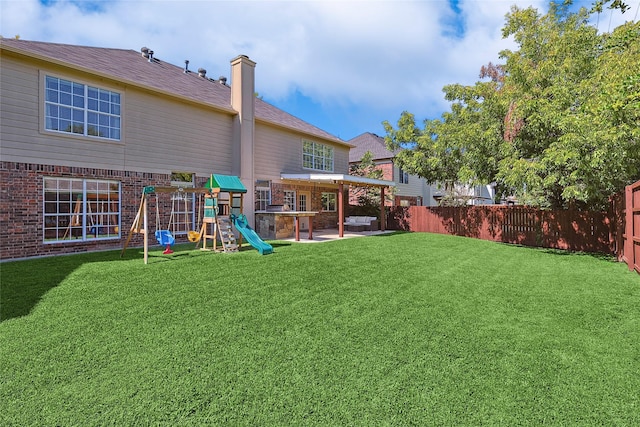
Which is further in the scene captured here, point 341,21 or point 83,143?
point 341,21

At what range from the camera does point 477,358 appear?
10.9ft

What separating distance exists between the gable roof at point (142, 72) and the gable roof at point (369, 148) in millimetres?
10470

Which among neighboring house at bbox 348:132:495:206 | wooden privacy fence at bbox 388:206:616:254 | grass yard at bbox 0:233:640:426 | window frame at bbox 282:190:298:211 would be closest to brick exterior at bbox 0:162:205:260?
grass yard at bbox 0:233:640:426

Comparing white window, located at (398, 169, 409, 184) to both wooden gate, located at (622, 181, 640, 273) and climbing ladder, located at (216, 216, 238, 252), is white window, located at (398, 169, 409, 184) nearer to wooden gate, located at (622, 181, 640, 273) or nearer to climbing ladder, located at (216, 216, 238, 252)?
wooden gate, located at (622, 181, 640, 273)

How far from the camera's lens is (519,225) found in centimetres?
1380

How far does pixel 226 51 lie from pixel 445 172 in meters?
11.7

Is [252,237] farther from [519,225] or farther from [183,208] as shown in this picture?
[519,225]

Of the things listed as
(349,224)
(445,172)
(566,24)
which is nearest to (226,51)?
(349,224)

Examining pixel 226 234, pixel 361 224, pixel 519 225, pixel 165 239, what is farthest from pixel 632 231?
pixel 165 239

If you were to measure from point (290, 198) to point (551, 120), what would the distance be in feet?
38.1

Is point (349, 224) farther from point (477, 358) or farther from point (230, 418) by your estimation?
point (230, 418)

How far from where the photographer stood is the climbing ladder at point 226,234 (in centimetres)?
971

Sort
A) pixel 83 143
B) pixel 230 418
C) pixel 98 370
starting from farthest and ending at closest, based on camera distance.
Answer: pixel 83 143, pixel 98 370, pixel 230 418

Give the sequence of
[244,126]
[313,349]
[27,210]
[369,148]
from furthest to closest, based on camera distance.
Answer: [369,148], [244,126], [27,210], [313,349]
